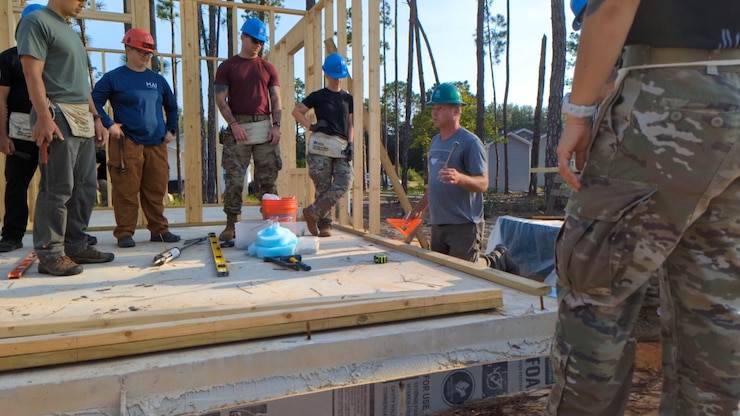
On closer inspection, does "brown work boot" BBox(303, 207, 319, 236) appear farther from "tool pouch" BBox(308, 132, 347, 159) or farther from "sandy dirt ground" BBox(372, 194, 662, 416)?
"sandy dirt ground" BBox(372, 194, 662, 416)

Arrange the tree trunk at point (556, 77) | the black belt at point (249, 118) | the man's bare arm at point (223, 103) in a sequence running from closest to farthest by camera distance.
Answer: the man's bare arm at point (223, 103), the black belt at point (249, 118), the tree trunk at point (556, 77)

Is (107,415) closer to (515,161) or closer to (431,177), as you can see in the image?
(431,177)

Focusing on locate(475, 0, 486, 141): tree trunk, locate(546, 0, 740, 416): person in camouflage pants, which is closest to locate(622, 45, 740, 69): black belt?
locate(546, 0, 740, 416): person in camouflage pants

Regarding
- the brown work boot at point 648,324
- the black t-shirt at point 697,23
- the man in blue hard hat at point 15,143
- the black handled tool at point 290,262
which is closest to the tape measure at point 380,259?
the black handled tool at point 290,262

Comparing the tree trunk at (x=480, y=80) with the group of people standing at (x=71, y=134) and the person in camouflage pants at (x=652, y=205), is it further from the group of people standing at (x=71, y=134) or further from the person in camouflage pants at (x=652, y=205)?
the person in camouflage pants at (x=652, y=205)

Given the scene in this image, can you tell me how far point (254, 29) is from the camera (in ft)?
13.4

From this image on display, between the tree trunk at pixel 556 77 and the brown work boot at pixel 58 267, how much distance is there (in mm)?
11763

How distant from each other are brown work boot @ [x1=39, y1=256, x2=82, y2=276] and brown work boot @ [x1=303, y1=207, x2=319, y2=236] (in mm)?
1875

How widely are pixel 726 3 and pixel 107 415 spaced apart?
2.11 m

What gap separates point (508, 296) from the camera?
2.51 metres

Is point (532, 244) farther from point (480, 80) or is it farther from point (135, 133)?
point (480, 80)

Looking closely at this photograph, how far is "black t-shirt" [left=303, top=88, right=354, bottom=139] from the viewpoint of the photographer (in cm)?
441

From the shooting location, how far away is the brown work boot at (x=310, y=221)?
14.2 ft

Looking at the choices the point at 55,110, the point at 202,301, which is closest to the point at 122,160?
the point at 55,110
